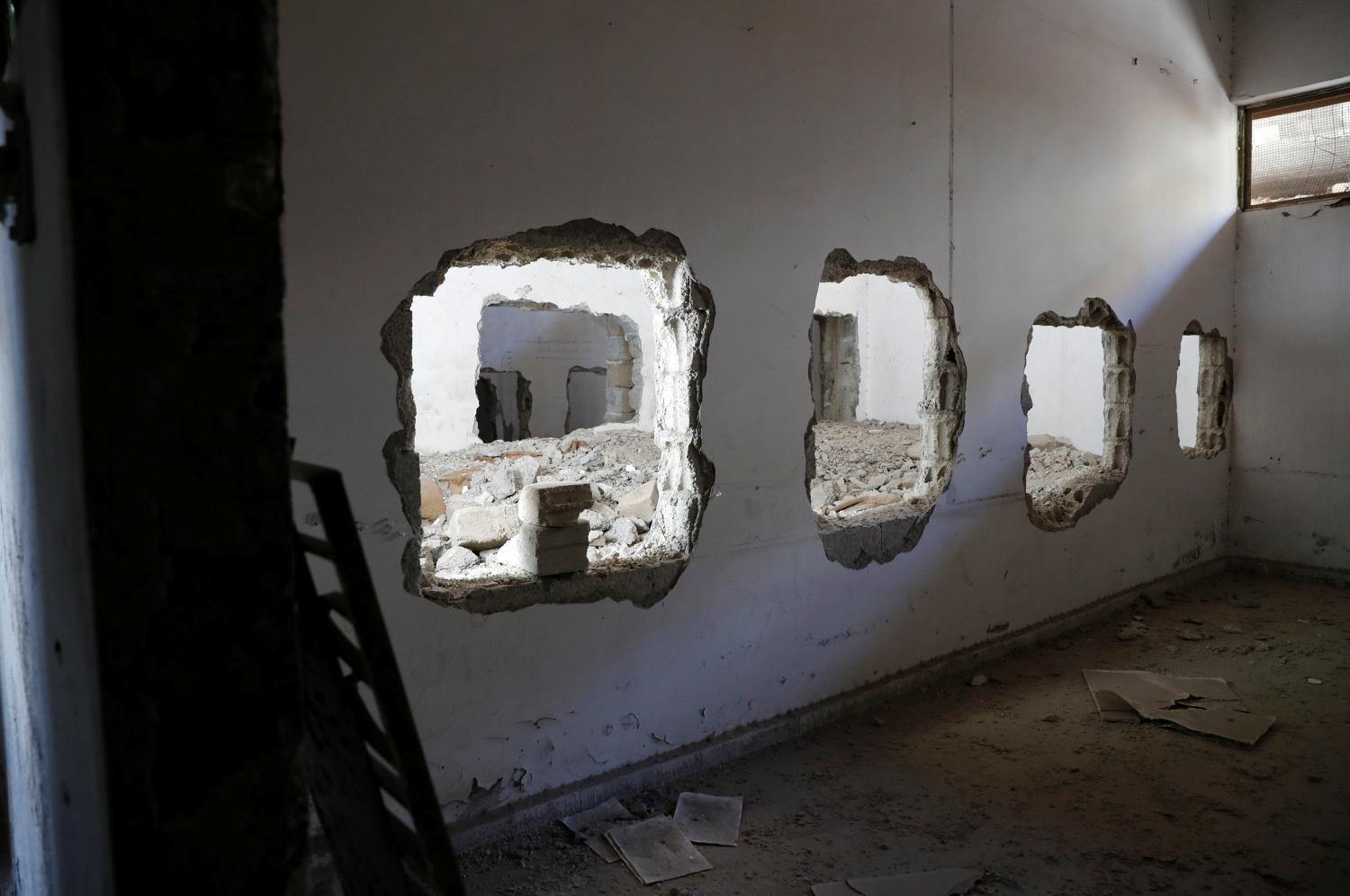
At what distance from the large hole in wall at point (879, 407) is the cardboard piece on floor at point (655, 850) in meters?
1.53

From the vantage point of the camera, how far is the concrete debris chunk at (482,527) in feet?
13.5

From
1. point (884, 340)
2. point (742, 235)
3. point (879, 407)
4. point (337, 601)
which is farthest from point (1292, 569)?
point (337, 601)

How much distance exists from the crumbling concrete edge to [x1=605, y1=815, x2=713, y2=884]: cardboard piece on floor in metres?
5.99

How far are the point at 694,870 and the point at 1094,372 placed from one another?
323 inches

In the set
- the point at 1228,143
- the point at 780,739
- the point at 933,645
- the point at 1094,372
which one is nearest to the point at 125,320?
the point at 780,739

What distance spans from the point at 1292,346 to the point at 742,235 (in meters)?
5.78

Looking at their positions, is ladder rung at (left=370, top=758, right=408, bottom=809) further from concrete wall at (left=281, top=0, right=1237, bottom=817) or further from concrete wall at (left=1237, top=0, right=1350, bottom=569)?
concrete wall at (left=1237, top=0, right=1350, bottom=569)

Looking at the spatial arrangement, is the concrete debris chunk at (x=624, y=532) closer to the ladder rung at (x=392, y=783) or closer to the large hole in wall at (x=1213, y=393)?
the ladder rung at (x=392, y=783)

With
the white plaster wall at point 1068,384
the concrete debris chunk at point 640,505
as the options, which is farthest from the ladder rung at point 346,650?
the white plaster wall at point 1068,384

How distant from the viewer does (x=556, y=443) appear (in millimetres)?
8680

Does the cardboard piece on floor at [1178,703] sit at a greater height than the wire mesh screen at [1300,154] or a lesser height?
lesser

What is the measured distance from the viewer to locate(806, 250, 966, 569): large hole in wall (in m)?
4.31

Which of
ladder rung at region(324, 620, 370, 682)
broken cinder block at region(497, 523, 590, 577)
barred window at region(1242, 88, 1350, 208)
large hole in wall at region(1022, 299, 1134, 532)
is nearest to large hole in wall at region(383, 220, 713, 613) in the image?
broken cinder block at region(497, 523, 590, 577)

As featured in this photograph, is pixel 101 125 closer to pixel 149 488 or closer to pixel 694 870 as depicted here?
pixel 149 488
